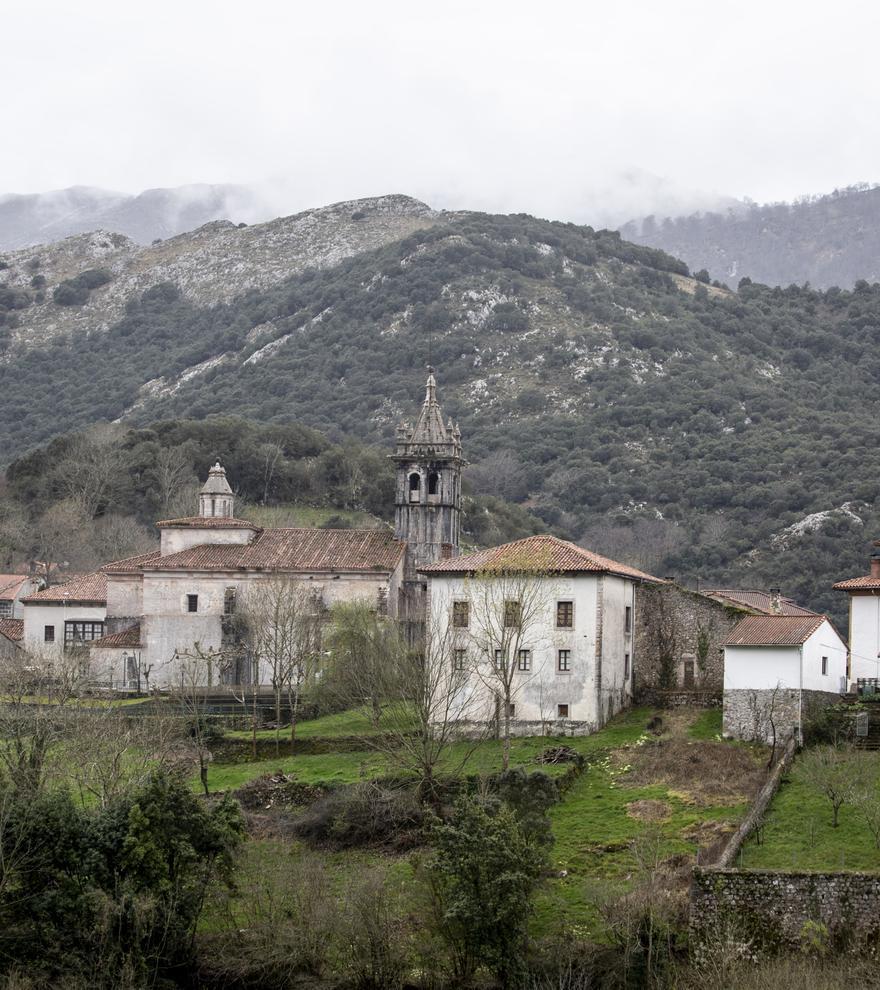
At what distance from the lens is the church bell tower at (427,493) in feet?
233

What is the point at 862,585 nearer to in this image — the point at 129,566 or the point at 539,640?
the point at 539,640

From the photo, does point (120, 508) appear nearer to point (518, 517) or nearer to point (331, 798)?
point (518, 517)

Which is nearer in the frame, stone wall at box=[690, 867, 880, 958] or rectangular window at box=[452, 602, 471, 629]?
stone wall at box=[690, 867, 880, 958]

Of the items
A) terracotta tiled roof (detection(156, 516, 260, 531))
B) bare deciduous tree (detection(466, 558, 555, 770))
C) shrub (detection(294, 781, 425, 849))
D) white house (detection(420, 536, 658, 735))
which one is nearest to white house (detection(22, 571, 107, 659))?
terracotta tiled roof (detection(156, 516, 260, 531))

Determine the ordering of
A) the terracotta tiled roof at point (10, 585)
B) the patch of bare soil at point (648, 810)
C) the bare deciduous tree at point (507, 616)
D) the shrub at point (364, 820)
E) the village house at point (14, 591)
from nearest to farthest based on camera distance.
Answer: the patch of bare soil at point (648, 810) → the shrub at point (364, 820) → the bare deciduous tree at point (507, 616) → the village house at point (14, 591) → the terracotta tiled roof at point (10, 585)

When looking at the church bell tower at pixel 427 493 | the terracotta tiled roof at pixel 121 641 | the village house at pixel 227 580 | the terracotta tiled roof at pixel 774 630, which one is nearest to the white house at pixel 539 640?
the terracotta tiled roof at pixel 774 630

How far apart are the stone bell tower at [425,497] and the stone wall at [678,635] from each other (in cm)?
1306

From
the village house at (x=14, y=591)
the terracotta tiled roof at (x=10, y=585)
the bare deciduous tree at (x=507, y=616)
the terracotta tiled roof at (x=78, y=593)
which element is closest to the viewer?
the bare deciduous tree at (x=507, y=616)

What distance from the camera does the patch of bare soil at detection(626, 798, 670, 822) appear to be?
148ft

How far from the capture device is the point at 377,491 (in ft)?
320

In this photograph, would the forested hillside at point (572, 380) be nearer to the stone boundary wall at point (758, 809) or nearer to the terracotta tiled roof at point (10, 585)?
the terracotta tiled roof at point (10, 585)

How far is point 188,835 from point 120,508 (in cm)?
6300

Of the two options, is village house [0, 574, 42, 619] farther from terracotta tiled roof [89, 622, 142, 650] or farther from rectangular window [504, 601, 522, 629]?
rectangular window [504, 601, 522, 629]

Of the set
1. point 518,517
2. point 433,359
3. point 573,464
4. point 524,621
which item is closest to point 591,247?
point 433,359
